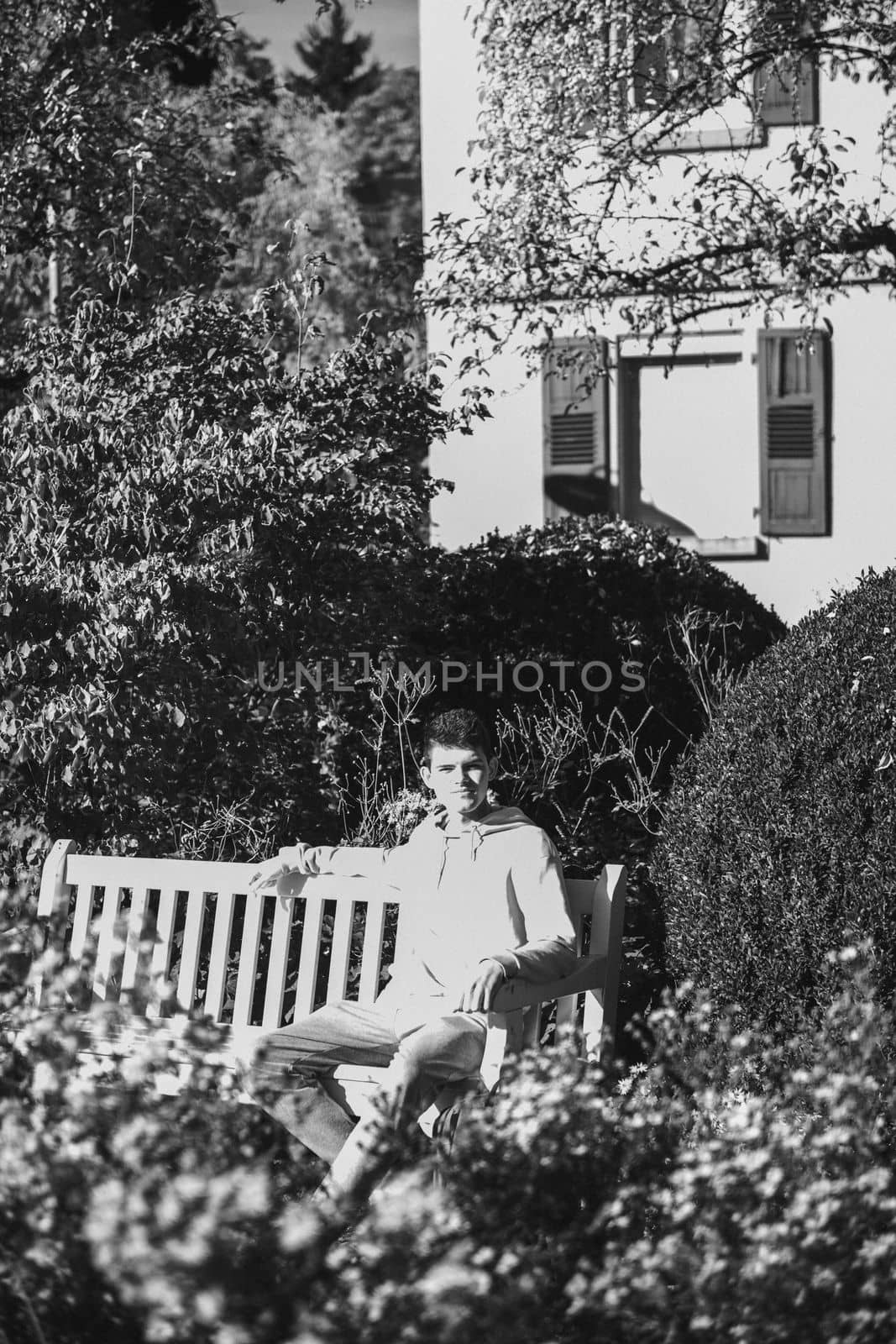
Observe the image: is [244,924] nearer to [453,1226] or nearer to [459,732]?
[459,732]

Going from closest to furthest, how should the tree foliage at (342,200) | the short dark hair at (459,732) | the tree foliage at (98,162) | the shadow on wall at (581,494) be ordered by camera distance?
the short dark hair at (459,732)
the tree foliage at (98,162)
the shadow on wall at (581,494)
the tree foliage at (342,200)

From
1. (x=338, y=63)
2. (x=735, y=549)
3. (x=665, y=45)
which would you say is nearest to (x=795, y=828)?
(x=665, y=45)

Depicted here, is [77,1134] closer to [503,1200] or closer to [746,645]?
[503,1200]

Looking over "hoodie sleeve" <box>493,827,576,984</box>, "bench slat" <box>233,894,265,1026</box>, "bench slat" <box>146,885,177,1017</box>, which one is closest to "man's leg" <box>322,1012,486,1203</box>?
"hoodie sleeve" <box>493,827,576,984</box>

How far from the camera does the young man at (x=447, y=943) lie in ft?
13.6

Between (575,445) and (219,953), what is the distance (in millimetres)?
7585

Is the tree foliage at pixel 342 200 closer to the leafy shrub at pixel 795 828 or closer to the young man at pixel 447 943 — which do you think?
the leafy shrub at pixel 795 828

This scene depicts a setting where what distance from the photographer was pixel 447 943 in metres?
4.41

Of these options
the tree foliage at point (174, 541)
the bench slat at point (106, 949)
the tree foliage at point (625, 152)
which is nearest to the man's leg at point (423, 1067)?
the bench slat at point (106, 949)

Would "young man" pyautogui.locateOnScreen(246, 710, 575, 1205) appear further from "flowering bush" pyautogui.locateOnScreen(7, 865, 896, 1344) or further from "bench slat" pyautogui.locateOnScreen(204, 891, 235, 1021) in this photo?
"flowering bush" pyautogui.locateOnScreen(7, 865, 896, 1344)

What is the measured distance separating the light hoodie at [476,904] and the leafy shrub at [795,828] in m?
0.69

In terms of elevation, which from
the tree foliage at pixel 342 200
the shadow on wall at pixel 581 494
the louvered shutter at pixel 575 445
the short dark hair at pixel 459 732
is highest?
the tree foliage at pixel 342 200

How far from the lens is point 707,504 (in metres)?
12.1

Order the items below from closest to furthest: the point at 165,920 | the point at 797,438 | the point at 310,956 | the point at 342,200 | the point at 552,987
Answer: the point at 552,987 → the point at 310,956 → the point at 165,920 → the point at 797,438 → the point at 342,200
